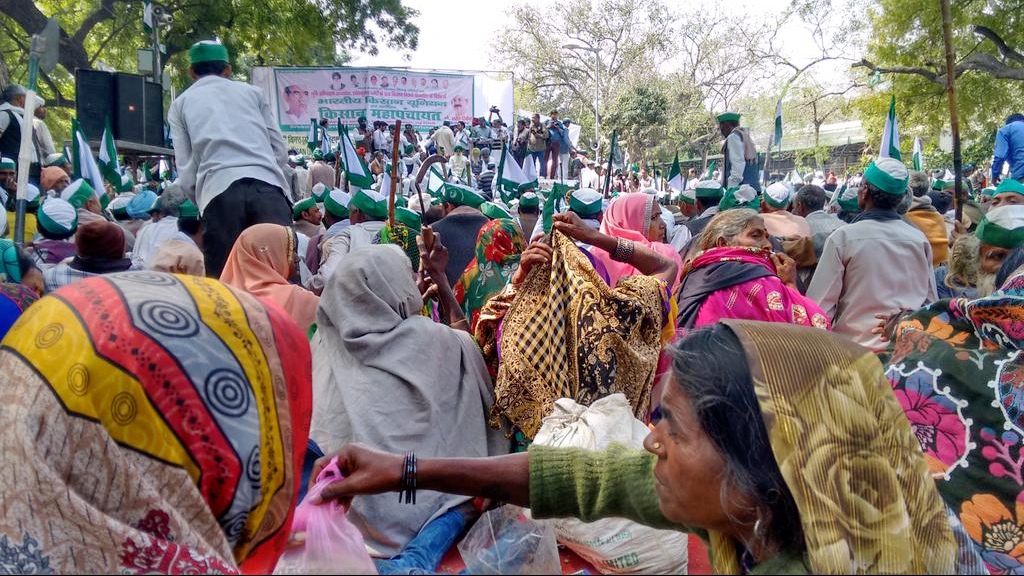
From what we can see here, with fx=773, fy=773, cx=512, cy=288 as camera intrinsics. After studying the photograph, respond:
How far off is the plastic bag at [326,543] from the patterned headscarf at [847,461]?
24.9 inches

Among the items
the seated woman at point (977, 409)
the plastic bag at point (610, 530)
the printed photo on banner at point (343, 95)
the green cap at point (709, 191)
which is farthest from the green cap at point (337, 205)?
the printed photo on banner at point (343, 95)

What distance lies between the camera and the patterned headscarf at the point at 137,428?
119 centimetres

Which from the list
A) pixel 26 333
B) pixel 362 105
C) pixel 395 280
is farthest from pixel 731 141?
pixel 362 105

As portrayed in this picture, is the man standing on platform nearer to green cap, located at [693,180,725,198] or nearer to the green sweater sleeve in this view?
the green sweater sleeve

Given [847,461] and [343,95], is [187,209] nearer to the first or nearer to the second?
[847,461]

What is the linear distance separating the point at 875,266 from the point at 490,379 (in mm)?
2294

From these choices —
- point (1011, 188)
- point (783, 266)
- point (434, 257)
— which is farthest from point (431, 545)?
point (1011, 188)

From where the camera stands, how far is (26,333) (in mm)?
1258

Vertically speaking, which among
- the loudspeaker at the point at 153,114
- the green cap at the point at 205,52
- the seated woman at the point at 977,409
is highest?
the loudspeaker at the point at 153,114

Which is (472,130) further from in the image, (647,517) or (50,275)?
(647,517)

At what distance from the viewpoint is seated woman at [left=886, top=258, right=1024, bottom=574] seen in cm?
252

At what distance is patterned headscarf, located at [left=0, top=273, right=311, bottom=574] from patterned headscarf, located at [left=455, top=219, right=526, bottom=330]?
10.1 feet

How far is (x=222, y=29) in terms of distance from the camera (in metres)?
21.8

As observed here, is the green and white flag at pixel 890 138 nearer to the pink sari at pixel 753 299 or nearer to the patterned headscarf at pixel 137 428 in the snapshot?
the pink sari at pixel 753 299
